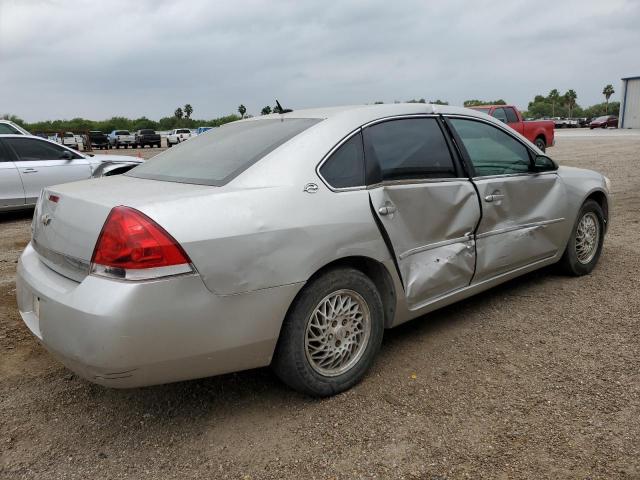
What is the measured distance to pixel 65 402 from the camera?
296cm

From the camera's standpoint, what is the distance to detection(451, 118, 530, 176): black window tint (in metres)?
3.78

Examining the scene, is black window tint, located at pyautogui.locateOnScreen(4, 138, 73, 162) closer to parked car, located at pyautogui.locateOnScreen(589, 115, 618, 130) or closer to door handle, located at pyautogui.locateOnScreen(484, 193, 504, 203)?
door handle, located at pyautogui.locateOnScreen(484, 193, 504, 203)

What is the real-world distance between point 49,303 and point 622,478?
2.55 meters

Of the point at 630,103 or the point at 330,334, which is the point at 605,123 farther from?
the point at 330,334

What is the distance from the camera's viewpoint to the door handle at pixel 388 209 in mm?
3035

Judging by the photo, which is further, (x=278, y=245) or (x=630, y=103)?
(x=630, y=103)

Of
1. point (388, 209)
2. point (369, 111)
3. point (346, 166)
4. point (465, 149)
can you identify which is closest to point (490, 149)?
point (465, 149)

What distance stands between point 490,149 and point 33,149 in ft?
25.1

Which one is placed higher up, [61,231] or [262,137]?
[262,137]

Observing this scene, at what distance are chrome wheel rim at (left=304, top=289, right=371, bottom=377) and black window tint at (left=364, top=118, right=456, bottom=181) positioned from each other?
0.72 metres

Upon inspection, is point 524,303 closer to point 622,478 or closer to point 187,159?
point 622,478

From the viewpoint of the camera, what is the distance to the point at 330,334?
285cm

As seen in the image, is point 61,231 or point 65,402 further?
point 65,402

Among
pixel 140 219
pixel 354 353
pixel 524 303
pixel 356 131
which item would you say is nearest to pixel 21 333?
pixel 140 219
